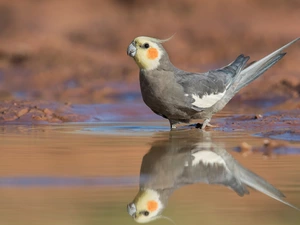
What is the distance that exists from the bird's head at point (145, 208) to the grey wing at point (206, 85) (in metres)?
3.97

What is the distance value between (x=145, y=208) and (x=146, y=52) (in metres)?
4.31

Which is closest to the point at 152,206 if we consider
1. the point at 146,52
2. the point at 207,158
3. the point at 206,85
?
the point at 207,158

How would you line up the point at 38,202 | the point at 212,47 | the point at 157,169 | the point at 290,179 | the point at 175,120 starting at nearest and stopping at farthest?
the point at 38,202 → the point at 290,179 → the point at 157,169 → the point at 175,120 → the point at 212,47

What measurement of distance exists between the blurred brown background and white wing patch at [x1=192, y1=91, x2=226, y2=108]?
16.2 ft

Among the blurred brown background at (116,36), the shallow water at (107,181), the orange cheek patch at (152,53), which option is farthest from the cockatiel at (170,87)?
the blurred brown background at (116,36)

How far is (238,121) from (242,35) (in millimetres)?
6716

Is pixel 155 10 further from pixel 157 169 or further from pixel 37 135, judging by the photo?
pixel 157 169

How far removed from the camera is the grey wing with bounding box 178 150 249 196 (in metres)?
5.13

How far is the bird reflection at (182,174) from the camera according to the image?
15.0 ft

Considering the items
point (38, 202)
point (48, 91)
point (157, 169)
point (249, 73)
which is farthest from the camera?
point (48, 91)

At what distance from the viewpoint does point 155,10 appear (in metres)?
16.7

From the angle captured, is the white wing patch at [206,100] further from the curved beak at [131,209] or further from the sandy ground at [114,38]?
the sandy ground at [114,38]

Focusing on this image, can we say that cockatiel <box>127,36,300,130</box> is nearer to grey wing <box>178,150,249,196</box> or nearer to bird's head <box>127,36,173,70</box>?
bird's head <box>127,36,173,70</box>

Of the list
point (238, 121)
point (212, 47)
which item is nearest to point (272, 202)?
point (238, 121)
